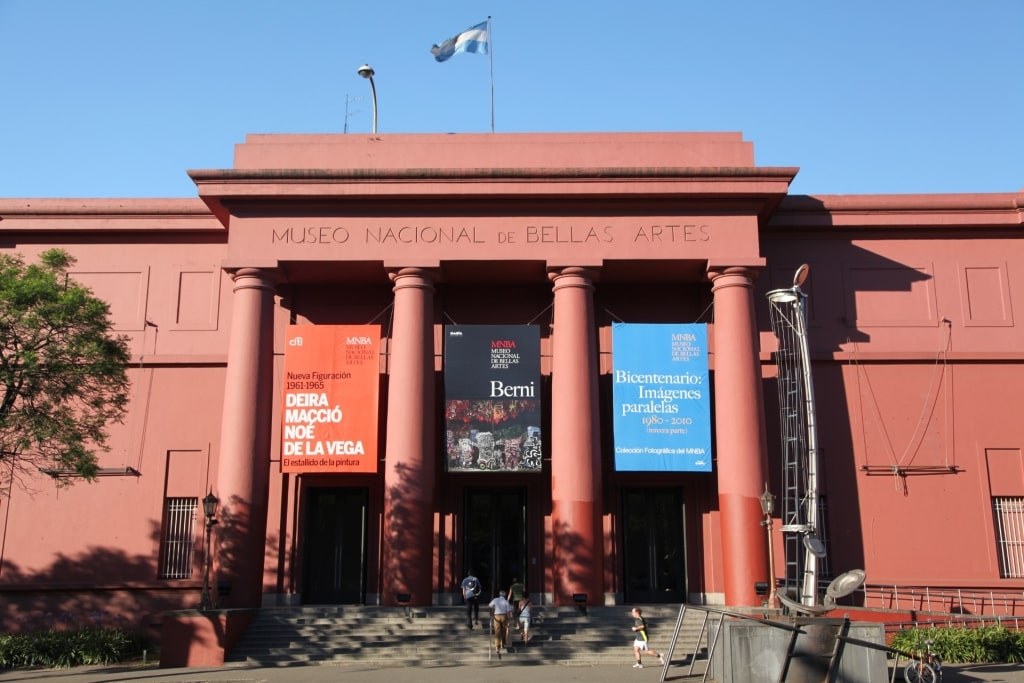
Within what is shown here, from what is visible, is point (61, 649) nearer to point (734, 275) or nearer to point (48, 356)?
point (48, 356)

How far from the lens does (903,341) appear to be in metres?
25.8

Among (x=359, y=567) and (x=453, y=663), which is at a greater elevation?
(x=359, y=567)

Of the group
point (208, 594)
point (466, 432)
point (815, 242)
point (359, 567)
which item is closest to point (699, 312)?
point (815, 242)

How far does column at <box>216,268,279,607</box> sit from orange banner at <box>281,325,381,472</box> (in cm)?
58

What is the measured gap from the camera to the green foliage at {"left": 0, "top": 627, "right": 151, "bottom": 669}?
825 inches

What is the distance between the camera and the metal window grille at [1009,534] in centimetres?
2428

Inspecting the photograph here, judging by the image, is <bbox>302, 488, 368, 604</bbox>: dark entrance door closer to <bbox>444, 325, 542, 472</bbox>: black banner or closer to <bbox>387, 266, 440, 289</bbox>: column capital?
<bbox>444, 325, 542, 472</bbox>: black banner

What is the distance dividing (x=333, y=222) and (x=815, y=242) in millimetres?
12729

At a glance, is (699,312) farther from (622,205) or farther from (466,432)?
(466,432)

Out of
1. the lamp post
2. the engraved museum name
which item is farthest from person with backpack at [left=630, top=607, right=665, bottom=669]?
the engraved museum name

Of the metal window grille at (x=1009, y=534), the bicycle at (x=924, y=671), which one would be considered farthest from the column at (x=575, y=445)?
the metal window grille at (x=1009, y=534)

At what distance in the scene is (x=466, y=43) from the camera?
28.0 m

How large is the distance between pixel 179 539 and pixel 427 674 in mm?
9612

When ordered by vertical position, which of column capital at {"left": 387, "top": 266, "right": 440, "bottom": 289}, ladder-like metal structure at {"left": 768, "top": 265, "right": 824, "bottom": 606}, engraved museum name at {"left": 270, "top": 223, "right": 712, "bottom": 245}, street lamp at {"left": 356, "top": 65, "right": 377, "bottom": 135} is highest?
street lamp at {"left": 356, "top": 65, "right": 377, "bottom": 135}
